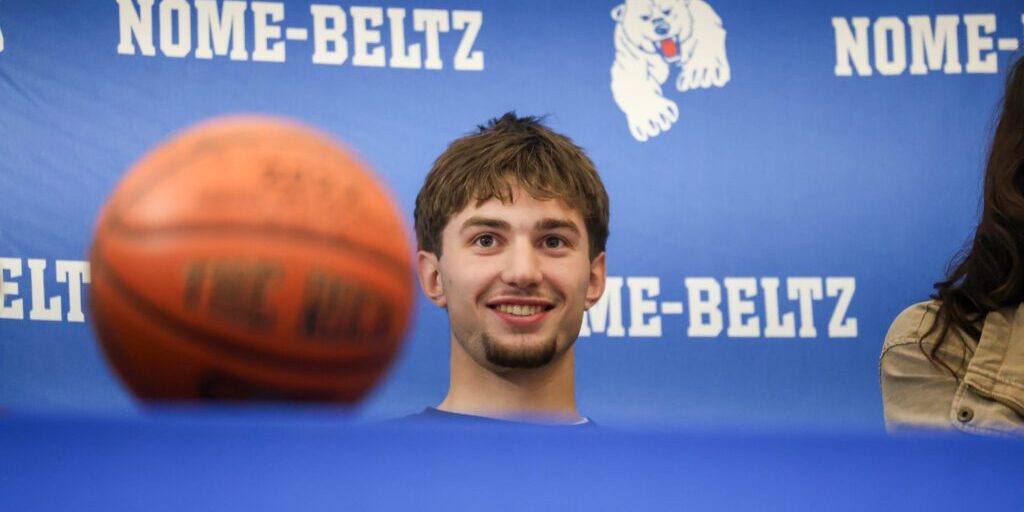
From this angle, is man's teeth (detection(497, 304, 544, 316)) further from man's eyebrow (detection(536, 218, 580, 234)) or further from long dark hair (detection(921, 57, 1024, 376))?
long dark hair (detection(921, 57, 1024, 376))

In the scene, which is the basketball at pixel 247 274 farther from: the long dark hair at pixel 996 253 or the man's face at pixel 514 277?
the long dark hair at pixel 996 253

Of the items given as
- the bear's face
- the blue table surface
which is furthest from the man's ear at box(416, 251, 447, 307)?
the blue table surface

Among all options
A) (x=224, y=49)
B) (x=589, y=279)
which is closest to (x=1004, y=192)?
(x=589, y=279)

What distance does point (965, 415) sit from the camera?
1.19 meters

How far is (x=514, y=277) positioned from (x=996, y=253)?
888 millimetres

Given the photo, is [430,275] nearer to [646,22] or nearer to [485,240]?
[485,240]

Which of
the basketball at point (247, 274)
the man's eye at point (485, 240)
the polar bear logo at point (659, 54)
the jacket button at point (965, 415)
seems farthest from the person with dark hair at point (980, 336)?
the polar bear logo at point (659, 54)

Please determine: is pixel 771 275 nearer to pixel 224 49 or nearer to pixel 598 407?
pixel 598 407

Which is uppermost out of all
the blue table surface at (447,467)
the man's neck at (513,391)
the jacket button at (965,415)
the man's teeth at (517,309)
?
the man's teeth at (517,309)

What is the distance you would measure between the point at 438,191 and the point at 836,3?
0.89 meters

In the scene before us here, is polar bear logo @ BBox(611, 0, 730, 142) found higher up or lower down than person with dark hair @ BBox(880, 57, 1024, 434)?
higher up

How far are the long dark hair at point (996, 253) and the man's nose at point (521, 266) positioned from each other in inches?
32.6

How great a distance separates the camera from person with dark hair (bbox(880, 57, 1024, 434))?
118 cm

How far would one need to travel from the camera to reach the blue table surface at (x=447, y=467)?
1.62ft
